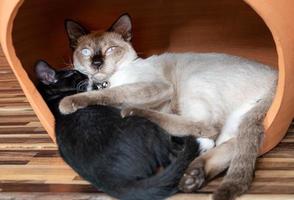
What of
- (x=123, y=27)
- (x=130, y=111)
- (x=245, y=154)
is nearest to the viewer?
(x=245, y=154)

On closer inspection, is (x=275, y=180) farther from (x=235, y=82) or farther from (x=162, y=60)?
(x=162, y=60)

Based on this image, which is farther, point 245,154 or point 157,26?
point 157,26

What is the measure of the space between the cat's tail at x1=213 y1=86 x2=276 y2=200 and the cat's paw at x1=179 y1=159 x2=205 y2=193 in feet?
0.22

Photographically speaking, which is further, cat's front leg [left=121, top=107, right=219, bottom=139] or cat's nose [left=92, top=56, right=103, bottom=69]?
cat's nose [left=92, top=56, right=103, bottom=69]

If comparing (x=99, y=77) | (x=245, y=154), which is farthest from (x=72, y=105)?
(x=245, y=154)

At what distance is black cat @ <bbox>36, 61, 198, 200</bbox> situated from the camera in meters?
Answer: 1.19

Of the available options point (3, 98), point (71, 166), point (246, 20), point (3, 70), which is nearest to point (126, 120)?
point (71, 166)

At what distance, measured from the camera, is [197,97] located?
1.48 metres

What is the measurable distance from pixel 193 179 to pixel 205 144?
0.21 meters

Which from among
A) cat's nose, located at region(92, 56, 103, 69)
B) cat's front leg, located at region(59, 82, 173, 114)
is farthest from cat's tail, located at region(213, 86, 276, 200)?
cat's nose, located at region(92, 56, 103, 69)

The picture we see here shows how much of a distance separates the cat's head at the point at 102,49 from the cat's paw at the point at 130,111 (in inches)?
13.4

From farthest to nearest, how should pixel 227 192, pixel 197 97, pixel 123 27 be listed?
pixel 123 27 < pixel 197 97 < pixel 227 192

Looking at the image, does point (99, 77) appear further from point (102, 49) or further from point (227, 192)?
point (227, 192)

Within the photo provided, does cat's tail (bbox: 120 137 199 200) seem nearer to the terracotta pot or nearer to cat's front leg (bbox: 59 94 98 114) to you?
cat's front leg (bbox: 59 94 98 114)
